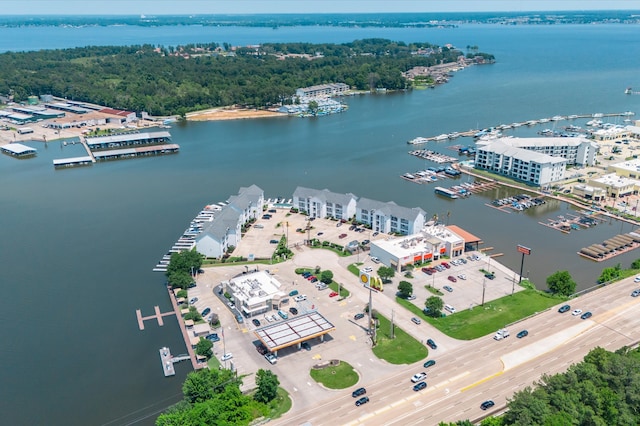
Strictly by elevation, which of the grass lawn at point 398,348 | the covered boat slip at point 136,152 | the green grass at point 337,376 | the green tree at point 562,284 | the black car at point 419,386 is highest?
the covered boat slip at point 136,152

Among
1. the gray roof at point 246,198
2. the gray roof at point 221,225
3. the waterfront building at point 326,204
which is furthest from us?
the waterfront building at point 326,204

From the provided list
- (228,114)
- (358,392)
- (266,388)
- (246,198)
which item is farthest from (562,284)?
(228,114)

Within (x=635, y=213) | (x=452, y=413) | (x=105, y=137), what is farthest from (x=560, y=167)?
(x=105, y=137)

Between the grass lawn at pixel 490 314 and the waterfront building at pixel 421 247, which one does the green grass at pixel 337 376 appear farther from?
the waterfront building at pixel 421 247

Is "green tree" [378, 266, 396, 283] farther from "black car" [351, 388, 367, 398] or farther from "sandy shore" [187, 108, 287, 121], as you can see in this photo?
"sandy shore" [187, 108, 287, 121]

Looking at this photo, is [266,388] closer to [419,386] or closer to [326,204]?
[419,386]

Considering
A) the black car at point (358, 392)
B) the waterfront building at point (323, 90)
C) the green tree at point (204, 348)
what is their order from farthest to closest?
the waterfront building at point (323, 90), the green tree at point (204, 348), the black car at point (358, 392)

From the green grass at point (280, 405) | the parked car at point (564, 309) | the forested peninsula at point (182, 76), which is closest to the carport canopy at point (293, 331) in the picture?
the green grass at point (280, 405)
